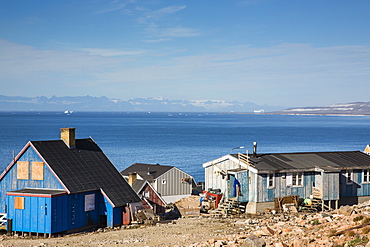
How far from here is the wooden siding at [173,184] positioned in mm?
45250

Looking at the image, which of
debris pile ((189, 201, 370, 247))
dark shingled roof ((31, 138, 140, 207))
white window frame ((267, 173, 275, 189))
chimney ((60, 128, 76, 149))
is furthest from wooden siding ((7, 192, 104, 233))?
white window frame ((267, 173, 275, 189))

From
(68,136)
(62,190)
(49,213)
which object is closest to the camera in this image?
(49,213)

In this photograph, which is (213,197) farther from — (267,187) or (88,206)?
(88,206)

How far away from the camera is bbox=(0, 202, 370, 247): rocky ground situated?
67.4 feet

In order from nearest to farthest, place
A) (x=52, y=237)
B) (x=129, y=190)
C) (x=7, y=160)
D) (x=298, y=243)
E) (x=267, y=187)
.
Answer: (x=298, y=243), (x=52, y=237), (x=129, y=190), (x=267, y=187), (x=7, y=160)

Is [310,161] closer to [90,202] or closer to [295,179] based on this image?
[295,179]

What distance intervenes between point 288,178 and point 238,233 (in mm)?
13087

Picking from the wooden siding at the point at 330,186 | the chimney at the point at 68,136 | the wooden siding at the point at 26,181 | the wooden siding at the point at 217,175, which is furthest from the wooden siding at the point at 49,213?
the wooden siding at the point at 330,186

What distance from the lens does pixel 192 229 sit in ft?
104

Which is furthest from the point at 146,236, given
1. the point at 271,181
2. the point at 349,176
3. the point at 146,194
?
the point at 349,176

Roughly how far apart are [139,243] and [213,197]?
45.2 feet

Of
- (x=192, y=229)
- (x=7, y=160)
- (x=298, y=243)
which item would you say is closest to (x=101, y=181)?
(x=192, y=229)

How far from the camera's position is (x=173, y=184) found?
45.9m

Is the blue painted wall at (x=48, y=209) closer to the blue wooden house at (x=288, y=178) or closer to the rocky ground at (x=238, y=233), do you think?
the rocky ground at (x=238, y=233)
